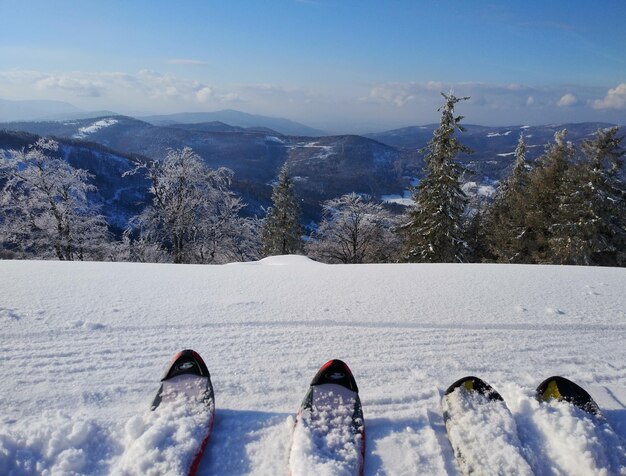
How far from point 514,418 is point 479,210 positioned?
96.0ft

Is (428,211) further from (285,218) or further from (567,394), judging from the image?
(567,394)

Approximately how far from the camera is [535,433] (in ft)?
8.91

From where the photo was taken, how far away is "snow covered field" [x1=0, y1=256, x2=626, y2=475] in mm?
2574

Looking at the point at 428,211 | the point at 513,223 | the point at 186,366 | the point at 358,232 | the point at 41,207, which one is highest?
Answer: the point at 186,366

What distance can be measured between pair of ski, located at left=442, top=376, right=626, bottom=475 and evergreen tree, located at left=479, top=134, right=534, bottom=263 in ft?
61.7

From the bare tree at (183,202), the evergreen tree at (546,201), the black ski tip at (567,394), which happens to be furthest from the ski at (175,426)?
the evergreen tree at (546,201)

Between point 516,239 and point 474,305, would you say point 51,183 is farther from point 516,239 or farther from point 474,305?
point 516,239

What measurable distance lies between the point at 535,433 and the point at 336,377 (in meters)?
1.63

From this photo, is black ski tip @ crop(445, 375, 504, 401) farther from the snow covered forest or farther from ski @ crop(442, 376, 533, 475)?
the snow covered forest

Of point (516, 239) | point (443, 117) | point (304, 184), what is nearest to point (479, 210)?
point (516, 239)

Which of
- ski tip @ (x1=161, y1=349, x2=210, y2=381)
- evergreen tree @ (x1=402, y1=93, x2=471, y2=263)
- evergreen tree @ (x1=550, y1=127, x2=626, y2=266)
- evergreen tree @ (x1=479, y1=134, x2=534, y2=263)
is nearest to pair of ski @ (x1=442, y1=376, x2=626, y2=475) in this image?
ski tip @ (x1=161, y1=349, x2=210, y2=381)

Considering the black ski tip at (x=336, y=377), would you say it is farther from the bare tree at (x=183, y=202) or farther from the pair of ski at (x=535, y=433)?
the bare tree at (x=183, y=202)

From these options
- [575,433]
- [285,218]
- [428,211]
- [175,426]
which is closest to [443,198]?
[428,211]

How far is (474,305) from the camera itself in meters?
5.14
